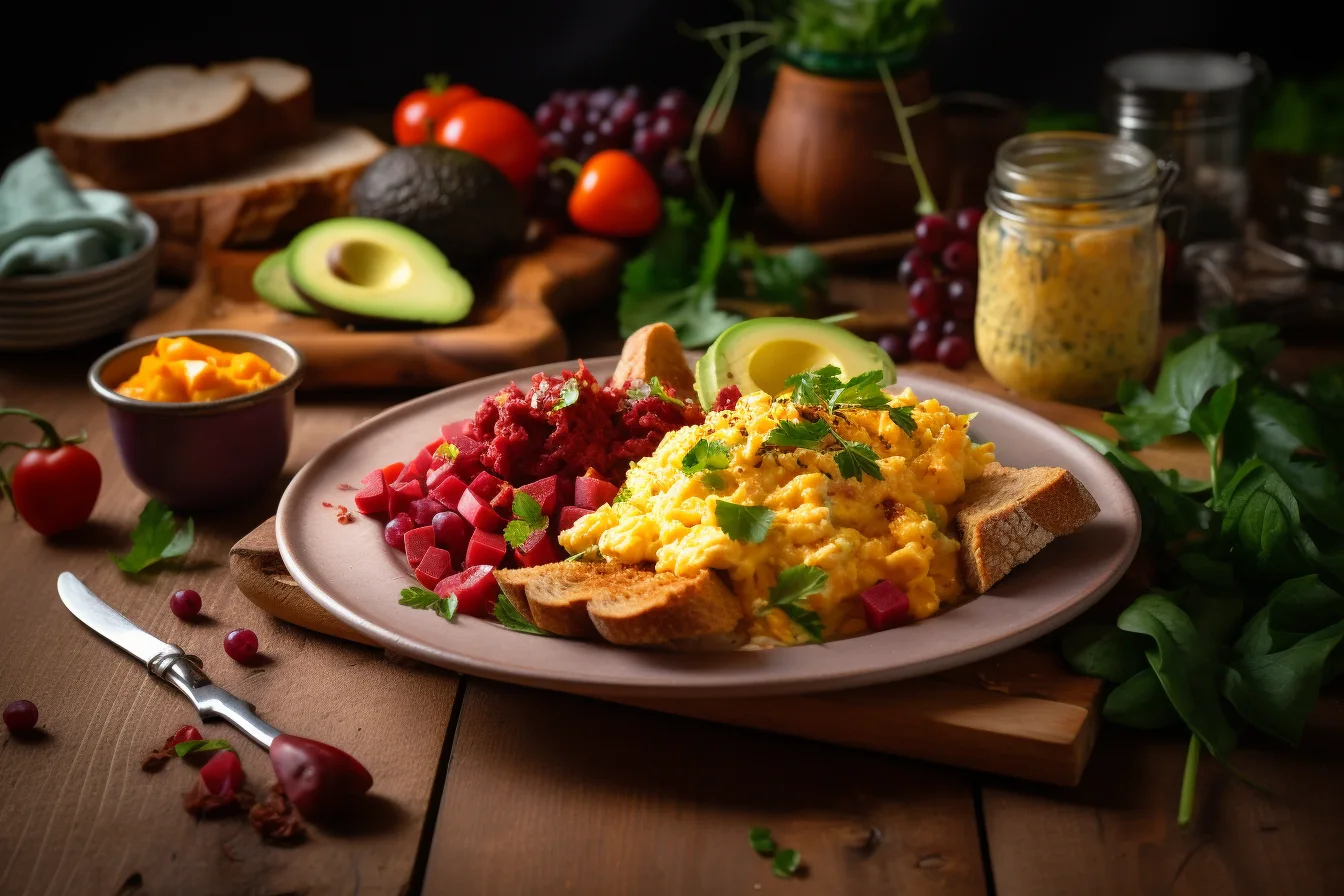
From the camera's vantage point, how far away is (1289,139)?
18.5 ft

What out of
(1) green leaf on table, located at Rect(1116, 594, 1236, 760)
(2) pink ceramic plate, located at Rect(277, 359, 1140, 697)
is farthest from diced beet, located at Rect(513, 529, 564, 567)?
(1) green leaf on table, located at Rect(1116, 594, 1236, 760)

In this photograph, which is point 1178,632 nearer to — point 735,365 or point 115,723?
point 735,365

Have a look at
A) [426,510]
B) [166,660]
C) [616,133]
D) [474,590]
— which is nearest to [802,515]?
[474,590]

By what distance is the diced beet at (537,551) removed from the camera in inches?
107

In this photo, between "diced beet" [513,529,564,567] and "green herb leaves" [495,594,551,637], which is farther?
"diced beet" [513,529,564,567]

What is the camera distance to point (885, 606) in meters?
2.46

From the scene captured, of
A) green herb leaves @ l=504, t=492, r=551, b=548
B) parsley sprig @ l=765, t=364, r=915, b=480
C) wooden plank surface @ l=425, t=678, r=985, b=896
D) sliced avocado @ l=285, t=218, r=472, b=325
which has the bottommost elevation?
wooden plank surface @ l=425, t=678, r=985, b=896

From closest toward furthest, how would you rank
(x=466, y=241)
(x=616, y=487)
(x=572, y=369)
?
(x=616, y=487), (x=572, y=369), (x=466, y=241)

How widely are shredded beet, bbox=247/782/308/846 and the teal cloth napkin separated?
8.57 feet

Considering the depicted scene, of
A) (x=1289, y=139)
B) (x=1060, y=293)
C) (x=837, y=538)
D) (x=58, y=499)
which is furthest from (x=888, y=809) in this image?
(x=1289, y=139)

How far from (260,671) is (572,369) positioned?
46.5 inches

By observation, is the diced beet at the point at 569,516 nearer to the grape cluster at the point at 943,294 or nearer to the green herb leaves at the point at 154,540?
the green herb leaves at the point at 154,540

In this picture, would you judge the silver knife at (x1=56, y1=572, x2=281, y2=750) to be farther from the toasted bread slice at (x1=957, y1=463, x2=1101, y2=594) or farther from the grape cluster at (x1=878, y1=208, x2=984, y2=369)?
the grape cluster at (x1=878, y1=208, x2=984, y2=369)

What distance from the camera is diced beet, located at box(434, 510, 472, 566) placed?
282cm
